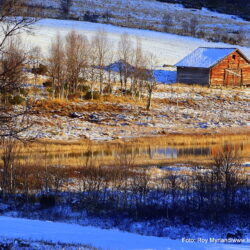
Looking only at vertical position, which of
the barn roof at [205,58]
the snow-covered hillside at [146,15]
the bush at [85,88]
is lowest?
the bush at [85,88]

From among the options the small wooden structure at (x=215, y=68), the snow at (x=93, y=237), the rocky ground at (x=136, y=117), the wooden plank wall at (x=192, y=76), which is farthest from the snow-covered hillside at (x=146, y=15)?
the snow at (x=93, y=237)

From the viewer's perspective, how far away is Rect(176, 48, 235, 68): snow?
2050 inches

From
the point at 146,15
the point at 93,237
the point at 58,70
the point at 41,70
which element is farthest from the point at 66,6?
the point at 93,237

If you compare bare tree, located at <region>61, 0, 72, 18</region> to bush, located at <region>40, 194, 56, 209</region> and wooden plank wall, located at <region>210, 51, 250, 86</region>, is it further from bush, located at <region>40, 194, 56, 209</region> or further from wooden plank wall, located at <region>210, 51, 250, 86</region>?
bush, located at <region>40, 194, 56, 209</region>

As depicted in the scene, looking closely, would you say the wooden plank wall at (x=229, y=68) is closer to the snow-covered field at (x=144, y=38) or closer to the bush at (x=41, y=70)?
the snow-covered field at (x=144, y=38)

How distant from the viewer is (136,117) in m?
35.8

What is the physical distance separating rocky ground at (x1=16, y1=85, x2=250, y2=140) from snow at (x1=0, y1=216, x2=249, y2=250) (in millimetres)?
16156

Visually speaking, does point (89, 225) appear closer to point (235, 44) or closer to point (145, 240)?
point (145, 240)

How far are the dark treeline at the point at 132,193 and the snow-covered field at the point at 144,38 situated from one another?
3693 cm

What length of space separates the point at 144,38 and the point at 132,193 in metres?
53.5

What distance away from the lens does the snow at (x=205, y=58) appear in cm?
5206

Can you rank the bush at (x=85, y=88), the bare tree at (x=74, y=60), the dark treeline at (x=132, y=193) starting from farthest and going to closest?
the bush at (x=85, y=88)
the bare tree at (x=74, y=60)
the dark treeline at (x=132, y=193)

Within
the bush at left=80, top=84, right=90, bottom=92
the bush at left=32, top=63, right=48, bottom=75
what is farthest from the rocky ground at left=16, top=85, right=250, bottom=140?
the bush at left=32, top=63, right=48, bottom=75

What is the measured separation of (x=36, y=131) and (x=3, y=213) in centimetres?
1535
